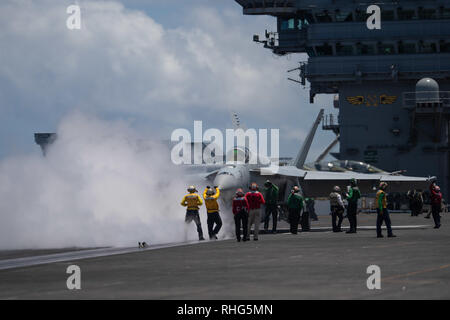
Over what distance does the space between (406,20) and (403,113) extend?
9105 millimetres

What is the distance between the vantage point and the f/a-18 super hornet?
32.5m

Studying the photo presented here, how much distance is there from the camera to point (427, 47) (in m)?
77.3

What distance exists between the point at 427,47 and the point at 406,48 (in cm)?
191

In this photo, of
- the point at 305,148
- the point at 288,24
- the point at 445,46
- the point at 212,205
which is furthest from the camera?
the point at 288,24

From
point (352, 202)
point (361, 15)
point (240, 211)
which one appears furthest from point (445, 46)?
point (240, 211)

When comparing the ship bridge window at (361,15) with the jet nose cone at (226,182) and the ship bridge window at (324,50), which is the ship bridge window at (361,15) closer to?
the ship bridge window at (324,50)

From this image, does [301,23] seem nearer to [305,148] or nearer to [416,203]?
[416,203]

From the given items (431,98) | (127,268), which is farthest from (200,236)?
(431,98)

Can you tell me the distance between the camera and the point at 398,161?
80.2 metres

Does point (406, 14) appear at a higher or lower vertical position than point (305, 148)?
higher

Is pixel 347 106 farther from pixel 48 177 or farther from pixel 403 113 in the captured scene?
pixel 48 177

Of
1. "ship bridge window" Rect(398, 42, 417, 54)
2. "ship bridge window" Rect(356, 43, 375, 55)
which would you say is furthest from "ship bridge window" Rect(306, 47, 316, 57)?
"ship bridge window" Rect(398, 42, 417, 54)

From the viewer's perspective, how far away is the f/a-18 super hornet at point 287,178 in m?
32.5
